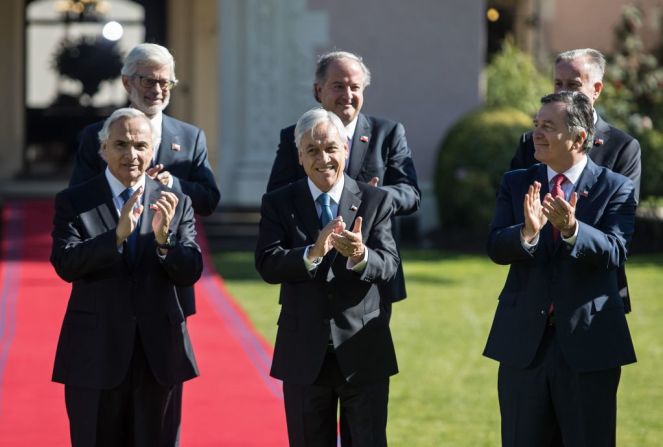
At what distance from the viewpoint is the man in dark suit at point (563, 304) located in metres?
4.91

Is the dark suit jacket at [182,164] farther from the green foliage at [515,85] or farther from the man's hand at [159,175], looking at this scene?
the green foliage at [515,85]

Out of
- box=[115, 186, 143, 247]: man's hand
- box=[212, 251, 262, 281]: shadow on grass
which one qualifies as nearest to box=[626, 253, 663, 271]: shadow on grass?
box=[212, 251, 262, 281]: shadow on grass

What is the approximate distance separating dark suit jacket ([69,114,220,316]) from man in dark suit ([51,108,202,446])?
0.66m

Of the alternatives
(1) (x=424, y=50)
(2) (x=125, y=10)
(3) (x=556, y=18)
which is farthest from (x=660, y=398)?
(3) (x=556, y=18)

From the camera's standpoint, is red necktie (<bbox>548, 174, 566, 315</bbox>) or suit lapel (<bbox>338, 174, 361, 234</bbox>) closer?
red necktie (<bbox>548, 174, 566, 315</bbox>)

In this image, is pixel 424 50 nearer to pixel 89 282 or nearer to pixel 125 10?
pixel 125 10

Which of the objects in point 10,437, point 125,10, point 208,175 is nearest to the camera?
point 208,175

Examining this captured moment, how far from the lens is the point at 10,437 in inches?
268

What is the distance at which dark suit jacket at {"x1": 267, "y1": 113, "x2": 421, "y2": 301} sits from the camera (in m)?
5.88

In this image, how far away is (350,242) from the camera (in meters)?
4.77

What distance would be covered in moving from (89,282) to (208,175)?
1190 mm

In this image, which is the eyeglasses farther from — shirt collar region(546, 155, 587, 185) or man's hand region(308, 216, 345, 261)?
shirt collar region(546, 155, 587, 185)

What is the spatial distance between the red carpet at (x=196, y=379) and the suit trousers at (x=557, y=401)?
2006 mm

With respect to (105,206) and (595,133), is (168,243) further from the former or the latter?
(595,133)
